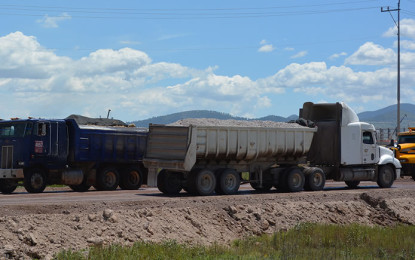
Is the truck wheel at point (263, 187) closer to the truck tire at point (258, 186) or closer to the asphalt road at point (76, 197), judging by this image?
the truck tire at point (258, 186)

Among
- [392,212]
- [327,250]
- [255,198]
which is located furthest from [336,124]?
[327,250]

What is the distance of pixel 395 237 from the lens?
20625 millimetres

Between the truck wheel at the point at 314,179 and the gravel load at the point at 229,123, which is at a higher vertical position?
the gravel load at the point at 229,123

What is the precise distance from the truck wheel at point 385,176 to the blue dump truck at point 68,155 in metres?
10.8

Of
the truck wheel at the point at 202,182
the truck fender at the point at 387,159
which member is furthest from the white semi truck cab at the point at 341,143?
the truck wheel at the point at 202,182

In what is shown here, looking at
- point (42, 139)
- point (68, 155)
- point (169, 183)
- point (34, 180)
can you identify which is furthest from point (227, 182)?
point (42, 139)

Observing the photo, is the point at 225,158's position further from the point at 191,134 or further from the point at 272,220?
the point at 272,220

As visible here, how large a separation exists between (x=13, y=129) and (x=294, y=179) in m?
11.6

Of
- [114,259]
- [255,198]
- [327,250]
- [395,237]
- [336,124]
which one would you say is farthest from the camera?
[336,124]

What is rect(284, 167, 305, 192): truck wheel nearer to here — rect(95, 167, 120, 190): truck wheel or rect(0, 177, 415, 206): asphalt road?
rect(0, 177, 415, 206): asphalt road

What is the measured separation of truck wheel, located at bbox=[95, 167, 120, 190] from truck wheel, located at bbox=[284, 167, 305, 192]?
7543mm

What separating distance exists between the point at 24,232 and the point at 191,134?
9.73 m

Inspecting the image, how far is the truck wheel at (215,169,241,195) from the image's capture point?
25.6 metres

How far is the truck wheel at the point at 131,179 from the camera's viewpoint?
101 feet
